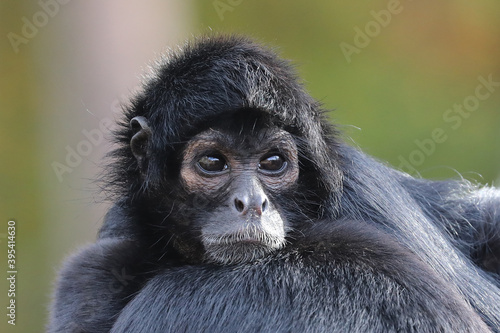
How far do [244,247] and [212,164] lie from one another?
71 cm

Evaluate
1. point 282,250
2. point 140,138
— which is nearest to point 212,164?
point 140,138

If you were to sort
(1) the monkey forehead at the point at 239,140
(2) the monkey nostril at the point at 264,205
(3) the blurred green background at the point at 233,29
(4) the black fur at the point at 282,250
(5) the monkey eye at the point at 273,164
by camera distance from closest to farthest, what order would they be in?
(4) the black fur at the point at 282,250, (2) the monkey nostril at the point at 264,205, (1) the monkey forehead at the point at 239,140, (5) the monkey eye at the point at 273,164, (3) the blurred green background at the point at 233,29

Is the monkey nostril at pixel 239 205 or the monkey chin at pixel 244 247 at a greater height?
the monkey nostril at pixel 239 205

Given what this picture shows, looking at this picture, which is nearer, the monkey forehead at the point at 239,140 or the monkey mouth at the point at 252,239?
the monkey mouth at the point at 252,239

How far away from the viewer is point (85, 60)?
880 centimetres

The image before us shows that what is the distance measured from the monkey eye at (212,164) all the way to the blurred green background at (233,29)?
395 cm

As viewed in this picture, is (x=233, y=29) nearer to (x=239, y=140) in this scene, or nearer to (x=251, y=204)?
(x=239, y=140)

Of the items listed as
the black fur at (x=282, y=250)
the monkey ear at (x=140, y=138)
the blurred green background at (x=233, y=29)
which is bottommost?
the black fur at (x=282, y=250)

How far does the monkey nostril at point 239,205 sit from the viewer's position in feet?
15.0

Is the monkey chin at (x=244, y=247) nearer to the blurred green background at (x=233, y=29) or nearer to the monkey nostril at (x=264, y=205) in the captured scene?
the monkey nostril at (x=264, y=205)

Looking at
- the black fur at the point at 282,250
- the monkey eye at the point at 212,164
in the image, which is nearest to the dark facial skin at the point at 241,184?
the monkey eye at the point at 212,164

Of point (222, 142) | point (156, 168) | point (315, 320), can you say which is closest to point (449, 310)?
point (315, 320)

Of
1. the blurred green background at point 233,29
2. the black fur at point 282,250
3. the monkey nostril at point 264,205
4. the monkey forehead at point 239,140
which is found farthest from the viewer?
the blurred green background at point 233,29

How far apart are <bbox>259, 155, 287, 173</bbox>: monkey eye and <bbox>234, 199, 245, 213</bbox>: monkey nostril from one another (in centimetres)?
41
